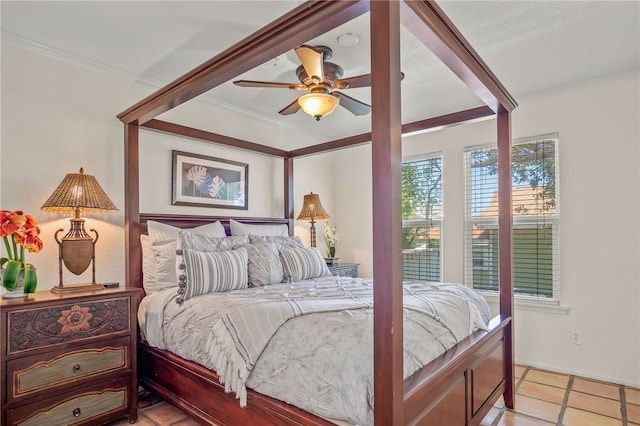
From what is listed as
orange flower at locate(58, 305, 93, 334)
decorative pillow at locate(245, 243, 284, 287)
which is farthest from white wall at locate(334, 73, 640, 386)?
orange flower at locate(58, 305, 93, 334)

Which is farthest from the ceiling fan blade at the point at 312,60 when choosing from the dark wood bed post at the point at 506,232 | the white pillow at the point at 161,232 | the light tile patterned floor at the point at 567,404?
the light tile patterned floor at the point at 567,404

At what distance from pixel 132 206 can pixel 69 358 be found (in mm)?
1164

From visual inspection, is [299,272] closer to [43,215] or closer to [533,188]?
[43,215]

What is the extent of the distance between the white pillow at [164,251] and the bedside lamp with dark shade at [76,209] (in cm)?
41

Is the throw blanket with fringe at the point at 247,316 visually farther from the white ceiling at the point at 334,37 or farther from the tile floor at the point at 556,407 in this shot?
the white ceiling at the point at 334,37

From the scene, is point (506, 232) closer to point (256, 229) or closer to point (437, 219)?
point (437, 219)

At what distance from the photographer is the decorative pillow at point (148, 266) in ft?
9.34

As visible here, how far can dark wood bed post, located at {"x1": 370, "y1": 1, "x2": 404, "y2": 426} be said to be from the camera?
134 cm

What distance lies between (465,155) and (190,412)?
356 centimetres

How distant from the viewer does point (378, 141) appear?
138 cm

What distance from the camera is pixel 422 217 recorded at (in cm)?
444

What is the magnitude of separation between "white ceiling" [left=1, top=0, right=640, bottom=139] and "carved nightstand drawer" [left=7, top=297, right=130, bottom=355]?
1788mm

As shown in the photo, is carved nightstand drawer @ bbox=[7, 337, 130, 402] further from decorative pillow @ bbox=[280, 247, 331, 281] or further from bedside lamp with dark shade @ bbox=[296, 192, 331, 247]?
bedside lamp with dark shade @ bbox=[296, 192, 331, 247]

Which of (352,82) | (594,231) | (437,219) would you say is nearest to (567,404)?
(594,231)
